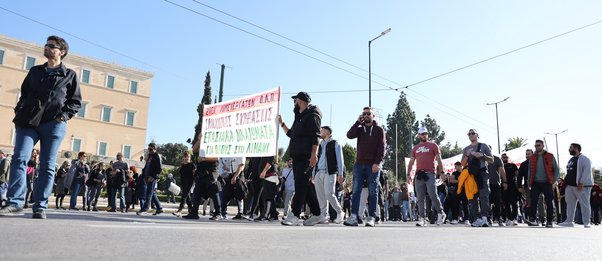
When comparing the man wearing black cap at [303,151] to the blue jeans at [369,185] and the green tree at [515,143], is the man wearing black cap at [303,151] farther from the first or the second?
the green tree at [515,143]

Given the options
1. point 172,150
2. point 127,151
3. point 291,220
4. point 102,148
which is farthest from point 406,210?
point 172,150

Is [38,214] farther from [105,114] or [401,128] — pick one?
[401,128]

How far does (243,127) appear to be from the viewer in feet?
30.5

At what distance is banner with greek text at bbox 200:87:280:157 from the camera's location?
8516mm

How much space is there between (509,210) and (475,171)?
10.1 ft

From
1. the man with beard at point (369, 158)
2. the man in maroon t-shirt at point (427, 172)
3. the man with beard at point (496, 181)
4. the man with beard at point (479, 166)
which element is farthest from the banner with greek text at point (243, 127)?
the man with beard at point (496, 181)

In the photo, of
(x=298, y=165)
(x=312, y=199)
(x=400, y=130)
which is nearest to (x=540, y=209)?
(x=312, y=199)

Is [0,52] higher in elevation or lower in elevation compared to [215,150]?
higher

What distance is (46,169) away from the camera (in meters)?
4.88

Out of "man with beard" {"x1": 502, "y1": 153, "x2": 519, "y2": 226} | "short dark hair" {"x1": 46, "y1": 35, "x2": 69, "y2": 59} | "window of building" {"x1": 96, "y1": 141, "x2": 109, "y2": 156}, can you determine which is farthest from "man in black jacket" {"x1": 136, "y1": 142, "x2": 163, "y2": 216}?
"window of building" {"x1": 96, "y1": 141, "x2": 109, "y2": 156}

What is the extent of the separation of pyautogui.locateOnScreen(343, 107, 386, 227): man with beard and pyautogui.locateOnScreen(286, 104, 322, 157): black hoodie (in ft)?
4.10

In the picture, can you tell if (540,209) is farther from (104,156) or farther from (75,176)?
(104,156)

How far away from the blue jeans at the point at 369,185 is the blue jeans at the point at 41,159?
427 centimetres

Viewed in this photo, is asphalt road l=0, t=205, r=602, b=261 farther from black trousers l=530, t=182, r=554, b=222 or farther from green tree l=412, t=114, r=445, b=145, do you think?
green tree l=412, t=114, r=445, b=145
